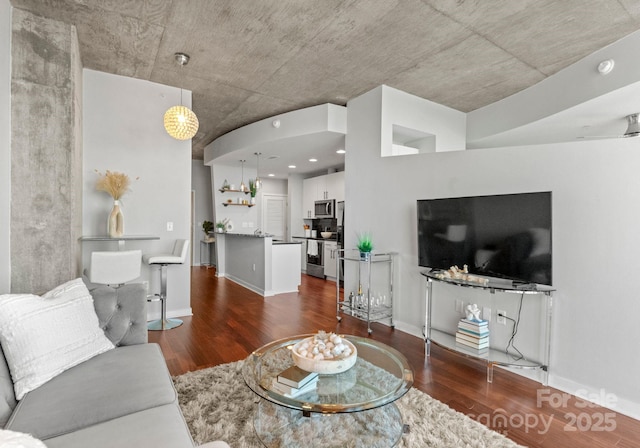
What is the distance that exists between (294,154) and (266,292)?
8.77 ft

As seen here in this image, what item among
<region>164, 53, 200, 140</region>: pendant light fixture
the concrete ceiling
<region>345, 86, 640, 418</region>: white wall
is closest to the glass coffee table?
<region>345, 86, 640, 418</region>: white wall

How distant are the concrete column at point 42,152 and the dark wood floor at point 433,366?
4.27 feet

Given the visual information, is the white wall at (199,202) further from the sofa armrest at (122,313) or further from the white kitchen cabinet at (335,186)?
the sofa armrest at (122,313)

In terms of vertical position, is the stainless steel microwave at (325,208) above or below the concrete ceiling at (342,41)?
below

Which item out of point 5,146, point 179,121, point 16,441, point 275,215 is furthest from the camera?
point 275,215

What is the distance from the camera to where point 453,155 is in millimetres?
3402

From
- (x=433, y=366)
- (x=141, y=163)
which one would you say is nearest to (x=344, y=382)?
(x=433, y=366)

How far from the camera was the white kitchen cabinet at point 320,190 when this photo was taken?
7.40 metres

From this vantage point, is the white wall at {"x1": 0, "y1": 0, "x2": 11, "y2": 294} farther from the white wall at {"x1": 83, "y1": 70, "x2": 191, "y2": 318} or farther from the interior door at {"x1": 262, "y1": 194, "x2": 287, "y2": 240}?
the interior door at {"x1": 262, "y1": 194, "x2": 287, "y2": 240}

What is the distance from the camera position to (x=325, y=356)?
1767 millimetres

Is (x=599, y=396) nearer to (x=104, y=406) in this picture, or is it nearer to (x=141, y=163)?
(x=104, y=406)

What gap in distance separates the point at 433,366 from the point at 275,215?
281 inches

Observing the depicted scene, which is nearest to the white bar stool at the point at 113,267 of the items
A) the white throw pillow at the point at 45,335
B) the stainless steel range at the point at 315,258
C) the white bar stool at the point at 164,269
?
the white bar stool at the point at 164,269

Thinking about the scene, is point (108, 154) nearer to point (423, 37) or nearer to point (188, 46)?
point (188, 46)
